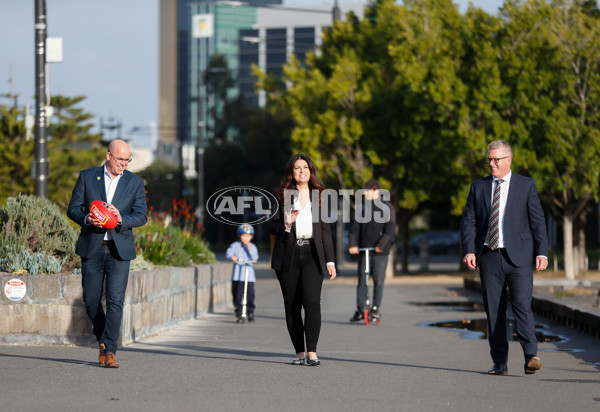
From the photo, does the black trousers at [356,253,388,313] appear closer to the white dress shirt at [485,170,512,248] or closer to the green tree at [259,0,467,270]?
the white dress shirt at [485,170,512,248]

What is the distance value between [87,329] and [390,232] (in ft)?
17.3

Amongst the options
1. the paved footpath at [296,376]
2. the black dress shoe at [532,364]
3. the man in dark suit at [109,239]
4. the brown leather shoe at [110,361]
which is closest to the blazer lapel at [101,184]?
the man in dark suit at [109,239]

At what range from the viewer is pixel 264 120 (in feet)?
229

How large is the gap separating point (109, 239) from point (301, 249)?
1608 mm

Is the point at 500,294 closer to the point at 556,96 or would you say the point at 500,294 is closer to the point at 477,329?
the point at 477,329

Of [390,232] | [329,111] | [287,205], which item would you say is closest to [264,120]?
[329,111]

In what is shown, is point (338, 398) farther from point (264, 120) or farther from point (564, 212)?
point (264, 120)

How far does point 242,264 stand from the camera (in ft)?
51.2

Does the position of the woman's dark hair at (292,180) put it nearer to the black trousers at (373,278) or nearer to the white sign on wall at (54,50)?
the black trousers at (373,278)

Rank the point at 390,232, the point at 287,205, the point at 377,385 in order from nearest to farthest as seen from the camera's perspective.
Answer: the point at 377,385
the point at 287,205
the point at 390,232

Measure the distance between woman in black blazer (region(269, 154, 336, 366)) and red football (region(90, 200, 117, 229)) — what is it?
138 centimetres

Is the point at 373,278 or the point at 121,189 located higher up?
the point at 121,189

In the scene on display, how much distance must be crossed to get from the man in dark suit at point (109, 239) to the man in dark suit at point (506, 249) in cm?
273

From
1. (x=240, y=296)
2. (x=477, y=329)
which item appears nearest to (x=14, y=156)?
(x=240, y=296)
